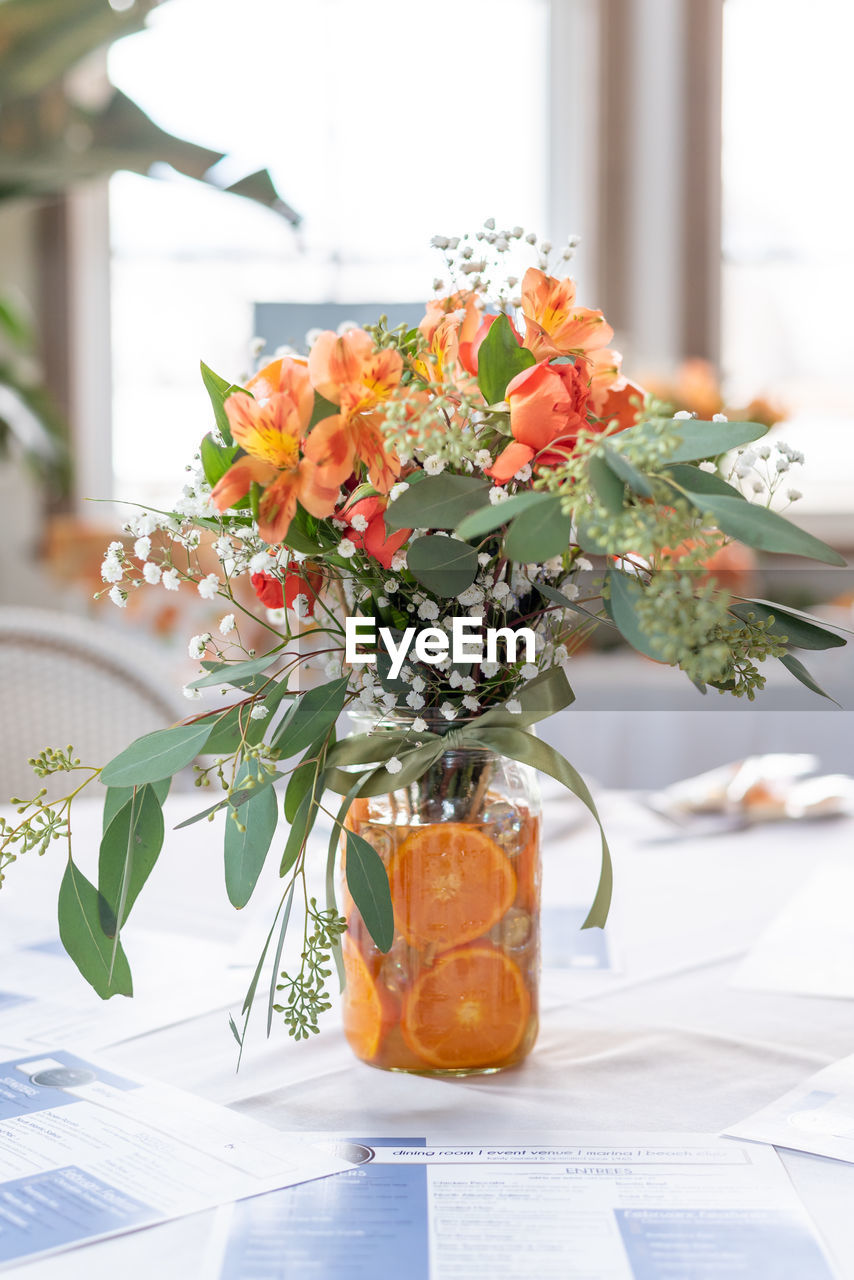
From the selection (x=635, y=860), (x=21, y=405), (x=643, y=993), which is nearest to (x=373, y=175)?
(x=21, y=405)

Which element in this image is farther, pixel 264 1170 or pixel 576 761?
pixel 576 761

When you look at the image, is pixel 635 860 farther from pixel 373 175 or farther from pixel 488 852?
pixel 373 175

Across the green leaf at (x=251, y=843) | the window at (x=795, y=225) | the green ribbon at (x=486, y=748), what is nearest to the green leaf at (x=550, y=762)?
the green ribbon at (x=486, y=748)

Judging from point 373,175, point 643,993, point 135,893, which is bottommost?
point 643,993

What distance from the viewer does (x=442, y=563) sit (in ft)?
1.62

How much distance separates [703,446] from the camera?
44 centimetres

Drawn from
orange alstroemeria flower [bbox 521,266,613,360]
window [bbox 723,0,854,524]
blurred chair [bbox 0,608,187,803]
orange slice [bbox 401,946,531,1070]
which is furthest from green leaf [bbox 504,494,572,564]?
window [bbox 723,0,854,524]

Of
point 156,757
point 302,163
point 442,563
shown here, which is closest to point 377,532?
point 442,563

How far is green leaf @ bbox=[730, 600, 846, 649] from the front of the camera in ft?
1.73

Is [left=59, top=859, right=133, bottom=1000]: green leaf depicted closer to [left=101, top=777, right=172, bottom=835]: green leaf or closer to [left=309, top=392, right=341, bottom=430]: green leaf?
[left=101, top=777, right=172, bottom=835]: green leaf

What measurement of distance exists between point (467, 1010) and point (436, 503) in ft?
0.82

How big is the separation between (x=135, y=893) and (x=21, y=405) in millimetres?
2157

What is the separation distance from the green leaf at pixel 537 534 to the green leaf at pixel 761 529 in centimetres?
5

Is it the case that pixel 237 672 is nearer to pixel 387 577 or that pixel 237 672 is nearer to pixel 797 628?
pixel 387 577
